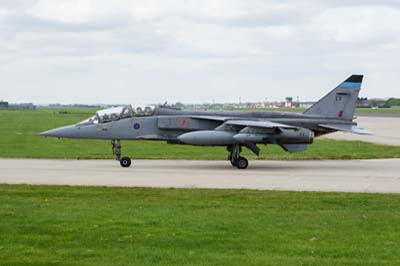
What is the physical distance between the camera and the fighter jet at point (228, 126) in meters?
23.7

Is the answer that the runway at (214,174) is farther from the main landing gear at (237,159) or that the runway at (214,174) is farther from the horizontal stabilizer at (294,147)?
the horizontal stabilizer at (294,147)

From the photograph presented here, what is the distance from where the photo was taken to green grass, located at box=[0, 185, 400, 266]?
28.8ft

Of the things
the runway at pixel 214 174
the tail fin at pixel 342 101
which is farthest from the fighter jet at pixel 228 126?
the runway at pixel 214 174

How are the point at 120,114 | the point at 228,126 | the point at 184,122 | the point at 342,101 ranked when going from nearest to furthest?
the point at 228,126 < the point at 184,122 < the point at 120,114 < the point at 342,101

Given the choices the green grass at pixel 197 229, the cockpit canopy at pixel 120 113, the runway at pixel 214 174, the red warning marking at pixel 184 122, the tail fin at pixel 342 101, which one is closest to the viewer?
the green grass at pixel 197 229

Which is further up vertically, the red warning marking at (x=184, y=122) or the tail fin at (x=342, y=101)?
the tail fin at (x=342, y=101)

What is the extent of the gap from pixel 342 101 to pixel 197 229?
15.6 metres

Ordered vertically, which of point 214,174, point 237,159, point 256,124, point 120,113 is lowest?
point 214,174

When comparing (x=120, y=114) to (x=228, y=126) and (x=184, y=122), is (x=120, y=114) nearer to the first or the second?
(x=184, y=122)

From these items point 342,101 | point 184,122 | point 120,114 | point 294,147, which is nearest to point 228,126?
point 184,122

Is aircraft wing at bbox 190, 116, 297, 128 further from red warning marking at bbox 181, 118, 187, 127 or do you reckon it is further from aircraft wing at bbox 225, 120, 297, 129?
red warning marking at bbox 181, 118, 187, 127

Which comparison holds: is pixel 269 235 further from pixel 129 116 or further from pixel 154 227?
pixel 129 116

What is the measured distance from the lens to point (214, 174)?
21266 millimetres

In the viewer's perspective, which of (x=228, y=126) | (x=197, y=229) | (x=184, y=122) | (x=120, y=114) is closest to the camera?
(x=197, y=229)
